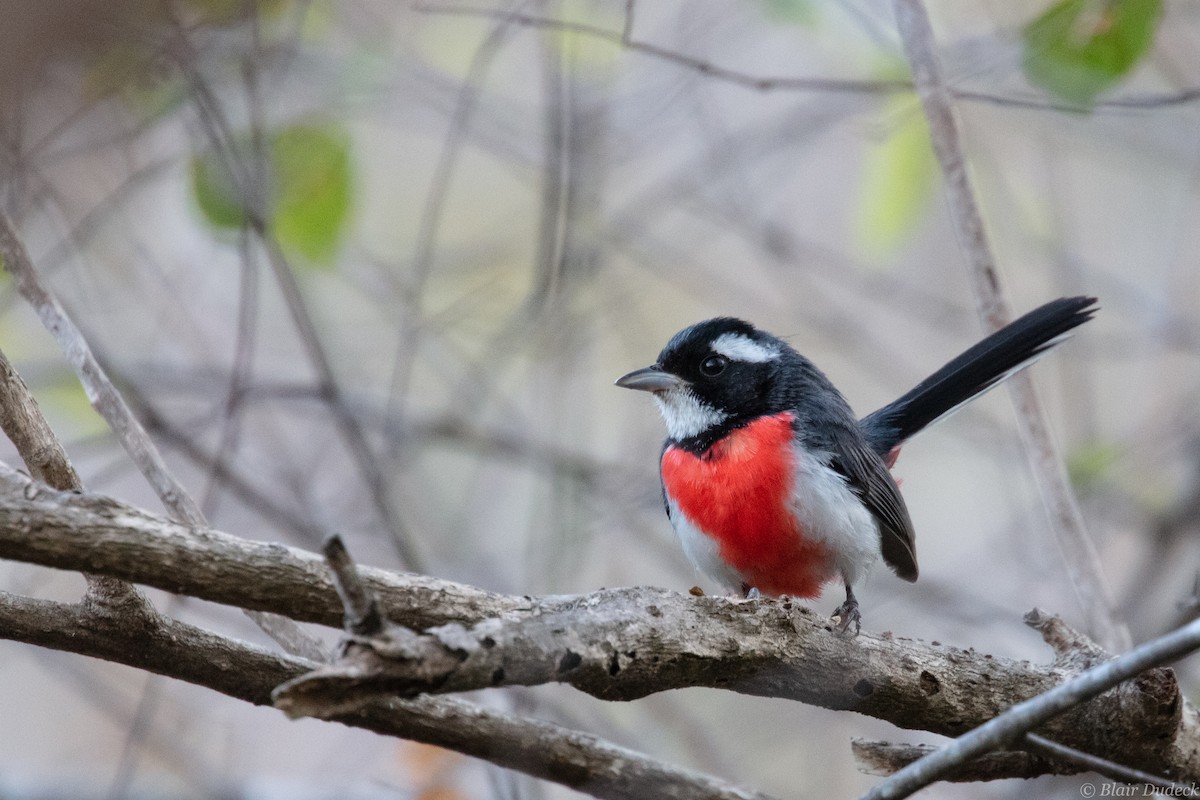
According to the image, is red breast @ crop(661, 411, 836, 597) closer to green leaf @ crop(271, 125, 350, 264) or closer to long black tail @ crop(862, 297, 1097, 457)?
long black tail @ crop(862, 297, 1097, 457)

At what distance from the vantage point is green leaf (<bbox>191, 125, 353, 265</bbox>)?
387 cm

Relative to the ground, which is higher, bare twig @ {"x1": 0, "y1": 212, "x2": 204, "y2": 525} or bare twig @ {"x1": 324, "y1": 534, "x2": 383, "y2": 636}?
bare twig @ {"x1": 0, "y1": 212, "x2": 204, "y2": 525}

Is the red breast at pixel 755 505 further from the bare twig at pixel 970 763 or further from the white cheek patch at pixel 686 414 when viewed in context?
the bare twig at pixel 970 763

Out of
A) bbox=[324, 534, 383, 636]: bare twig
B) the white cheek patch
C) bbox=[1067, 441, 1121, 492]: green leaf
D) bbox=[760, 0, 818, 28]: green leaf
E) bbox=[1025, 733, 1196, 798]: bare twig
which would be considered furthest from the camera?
bbox=[1067, 441, 1121, 492]: green leaf

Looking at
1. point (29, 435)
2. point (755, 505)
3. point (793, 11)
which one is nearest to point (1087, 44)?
point (793, 11)

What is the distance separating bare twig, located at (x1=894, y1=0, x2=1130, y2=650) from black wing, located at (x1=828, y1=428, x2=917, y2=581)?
1.63 ft

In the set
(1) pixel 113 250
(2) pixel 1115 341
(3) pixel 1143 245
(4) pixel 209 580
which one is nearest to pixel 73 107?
(1) pixel 113 250

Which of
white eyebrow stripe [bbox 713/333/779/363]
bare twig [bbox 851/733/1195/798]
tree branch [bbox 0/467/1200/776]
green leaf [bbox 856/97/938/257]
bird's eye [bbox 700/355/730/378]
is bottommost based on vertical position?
bare twig [bbox 851/733/1195/798]

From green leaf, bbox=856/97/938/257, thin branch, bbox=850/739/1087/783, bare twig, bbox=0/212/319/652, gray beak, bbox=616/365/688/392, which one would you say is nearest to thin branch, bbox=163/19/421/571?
bare twig, bbox=0/212/319/652

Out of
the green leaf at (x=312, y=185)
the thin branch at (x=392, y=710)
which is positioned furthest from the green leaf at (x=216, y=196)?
the thin branch at (x=392, y=710)

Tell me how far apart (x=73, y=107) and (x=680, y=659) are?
318cm

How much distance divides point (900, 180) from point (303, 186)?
8.04 ft

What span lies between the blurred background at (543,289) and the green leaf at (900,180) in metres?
0.02

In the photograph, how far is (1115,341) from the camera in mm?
6719
